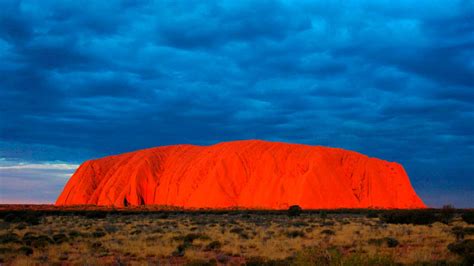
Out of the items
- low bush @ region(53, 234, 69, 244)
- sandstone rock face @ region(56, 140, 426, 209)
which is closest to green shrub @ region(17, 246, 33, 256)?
low bush @ region(53, 234, 69, 244)

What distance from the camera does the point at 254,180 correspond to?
82.5 m

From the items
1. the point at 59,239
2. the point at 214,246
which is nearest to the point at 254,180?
the point at 59,239

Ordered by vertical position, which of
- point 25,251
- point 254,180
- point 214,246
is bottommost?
point 25,251

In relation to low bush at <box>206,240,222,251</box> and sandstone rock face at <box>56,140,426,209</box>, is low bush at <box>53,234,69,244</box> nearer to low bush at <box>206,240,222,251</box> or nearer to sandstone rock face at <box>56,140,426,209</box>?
low bush at <box>206,240,222,251</box>

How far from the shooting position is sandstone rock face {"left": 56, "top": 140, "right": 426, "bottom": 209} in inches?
Answer: 3063

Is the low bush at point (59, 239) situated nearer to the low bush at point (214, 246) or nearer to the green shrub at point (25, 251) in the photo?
the green shrub at point (25, 251)

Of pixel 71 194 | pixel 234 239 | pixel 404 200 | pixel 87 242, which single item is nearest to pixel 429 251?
pixel 234 239

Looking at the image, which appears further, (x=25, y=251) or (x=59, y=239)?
(x=59, y=239)

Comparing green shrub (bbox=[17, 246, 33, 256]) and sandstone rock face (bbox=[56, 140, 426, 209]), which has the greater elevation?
sandstone rock face (bbox=[56, 140, 426, 209])

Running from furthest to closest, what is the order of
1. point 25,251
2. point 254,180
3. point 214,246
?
point 254,180
point 214,246
point 25,251

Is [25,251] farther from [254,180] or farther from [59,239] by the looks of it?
[254,180]

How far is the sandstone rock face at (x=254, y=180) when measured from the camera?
77.8m

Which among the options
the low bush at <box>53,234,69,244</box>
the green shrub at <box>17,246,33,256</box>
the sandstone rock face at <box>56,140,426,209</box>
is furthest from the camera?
the sandstone rock face at <box>56,140,426,209</box>

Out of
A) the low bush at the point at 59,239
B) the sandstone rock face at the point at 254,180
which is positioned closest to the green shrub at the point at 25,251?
the low bush at the point at 59,239
